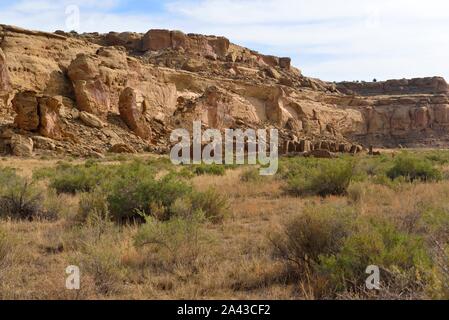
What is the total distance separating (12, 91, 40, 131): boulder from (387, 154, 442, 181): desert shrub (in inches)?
894

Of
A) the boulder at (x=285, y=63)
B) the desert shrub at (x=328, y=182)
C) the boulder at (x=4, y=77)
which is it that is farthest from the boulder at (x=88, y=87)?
the boulder at (x=285, y=63)

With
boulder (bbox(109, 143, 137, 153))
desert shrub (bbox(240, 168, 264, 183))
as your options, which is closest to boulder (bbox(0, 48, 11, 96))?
boulder (bbox(109, 143, 137, 153))

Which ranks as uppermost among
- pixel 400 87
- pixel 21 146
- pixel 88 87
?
pixel 400 87

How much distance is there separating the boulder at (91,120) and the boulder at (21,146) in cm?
637

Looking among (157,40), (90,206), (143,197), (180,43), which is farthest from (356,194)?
(180,43)

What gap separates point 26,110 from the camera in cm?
2838

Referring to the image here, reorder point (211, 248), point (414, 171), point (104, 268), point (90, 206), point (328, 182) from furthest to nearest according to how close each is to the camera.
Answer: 1. point (414, 171)
2. point (328, 182)
3. point (90, 206)
4. point (211, 248)
5. point (104, 268)

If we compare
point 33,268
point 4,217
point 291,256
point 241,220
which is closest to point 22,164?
point 4,217

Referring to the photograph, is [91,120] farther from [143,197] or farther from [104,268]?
[104,268]

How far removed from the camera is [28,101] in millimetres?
28641

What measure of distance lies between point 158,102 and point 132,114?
249 inches

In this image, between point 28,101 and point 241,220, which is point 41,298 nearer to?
point 241,220

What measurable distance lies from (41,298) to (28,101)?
89.5 feet

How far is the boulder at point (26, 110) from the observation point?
28.4 metres
